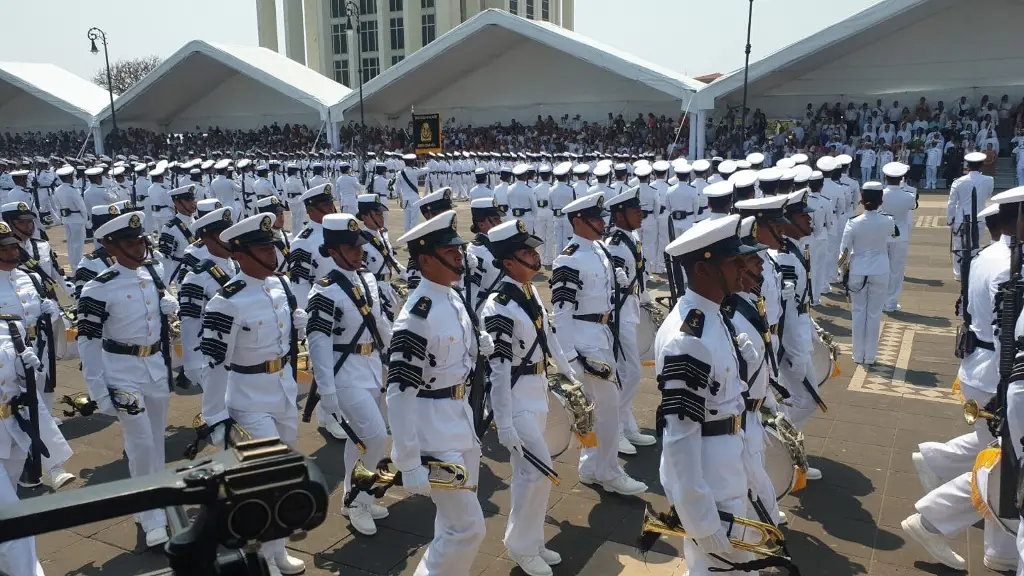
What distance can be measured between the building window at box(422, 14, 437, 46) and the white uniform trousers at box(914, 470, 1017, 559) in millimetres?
73468

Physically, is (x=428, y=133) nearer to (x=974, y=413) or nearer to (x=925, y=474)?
(x=925, y=474)

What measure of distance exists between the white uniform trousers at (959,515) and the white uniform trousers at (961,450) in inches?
15.0

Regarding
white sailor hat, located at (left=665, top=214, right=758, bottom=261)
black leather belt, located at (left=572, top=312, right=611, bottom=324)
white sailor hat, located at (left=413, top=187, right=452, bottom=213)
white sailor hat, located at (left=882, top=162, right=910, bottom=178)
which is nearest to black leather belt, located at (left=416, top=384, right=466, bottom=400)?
white sailor hat, located at (left=665, top=214, right=758, bottom=261)

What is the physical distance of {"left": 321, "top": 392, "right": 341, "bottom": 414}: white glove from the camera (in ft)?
19.0

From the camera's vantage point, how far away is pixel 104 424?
8508 millimetres

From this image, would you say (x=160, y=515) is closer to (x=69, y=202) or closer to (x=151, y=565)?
(x=151, y=565)

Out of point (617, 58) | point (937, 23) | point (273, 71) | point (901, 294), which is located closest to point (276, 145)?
point (273, 71)

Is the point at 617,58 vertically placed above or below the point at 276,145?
above

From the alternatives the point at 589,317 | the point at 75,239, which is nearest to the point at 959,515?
the point at 589,317

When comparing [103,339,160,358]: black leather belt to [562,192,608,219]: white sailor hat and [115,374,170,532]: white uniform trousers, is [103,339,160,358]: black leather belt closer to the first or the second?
[115,374,170,532]: white uniform trousers

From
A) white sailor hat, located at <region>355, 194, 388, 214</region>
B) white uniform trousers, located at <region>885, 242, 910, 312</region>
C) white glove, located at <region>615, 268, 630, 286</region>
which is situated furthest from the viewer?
white uniform trousers, located at <region>885, 242, 910, 312</region>

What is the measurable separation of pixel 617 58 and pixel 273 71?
18.2 meters

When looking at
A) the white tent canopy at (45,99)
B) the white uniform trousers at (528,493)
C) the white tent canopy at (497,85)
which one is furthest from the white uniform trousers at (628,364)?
the white tent canopy at (45,99)

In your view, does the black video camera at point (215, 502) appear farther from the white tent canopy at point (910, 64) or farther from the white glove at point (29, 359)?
the white tent canopy at point (910, 64)
